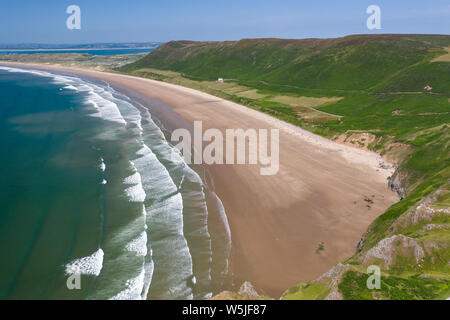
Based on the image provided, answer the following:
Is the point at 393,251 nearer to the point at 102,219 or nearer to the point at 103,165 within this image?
the point at 102,219

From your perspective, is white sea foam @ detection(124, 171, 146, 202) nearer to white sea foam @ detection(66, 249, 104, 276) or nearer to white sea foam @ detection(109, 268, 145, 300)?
white sea foam @ detection(66, 249, 104, 276)

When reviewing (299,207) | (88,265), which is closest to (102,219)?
(88,265)

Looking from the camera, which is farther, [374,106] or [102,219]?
[374,106]

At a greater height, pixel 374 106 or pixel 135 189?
pixel 374 106

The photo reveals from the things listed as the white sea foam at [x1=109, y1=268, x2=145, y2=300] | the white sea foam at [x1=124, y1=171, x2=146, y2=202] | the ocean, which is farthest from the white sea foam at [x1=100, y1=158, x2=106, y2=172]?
the white sea foam at [x1=109, y1=268, x2=145, y2=300]

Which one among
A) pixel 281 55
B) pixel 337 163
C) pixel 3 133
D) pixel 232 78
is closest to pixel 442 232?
pixel 337 163

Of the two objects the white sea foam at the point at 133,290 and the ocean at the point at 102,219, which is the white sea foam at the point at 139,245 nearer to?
the ocean at the point at 102,219

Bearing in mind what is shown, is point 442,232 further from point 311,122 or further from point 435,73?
point 435,73

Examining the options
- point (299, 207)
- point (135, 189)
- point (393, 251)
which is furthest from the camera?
point (135, 189)
